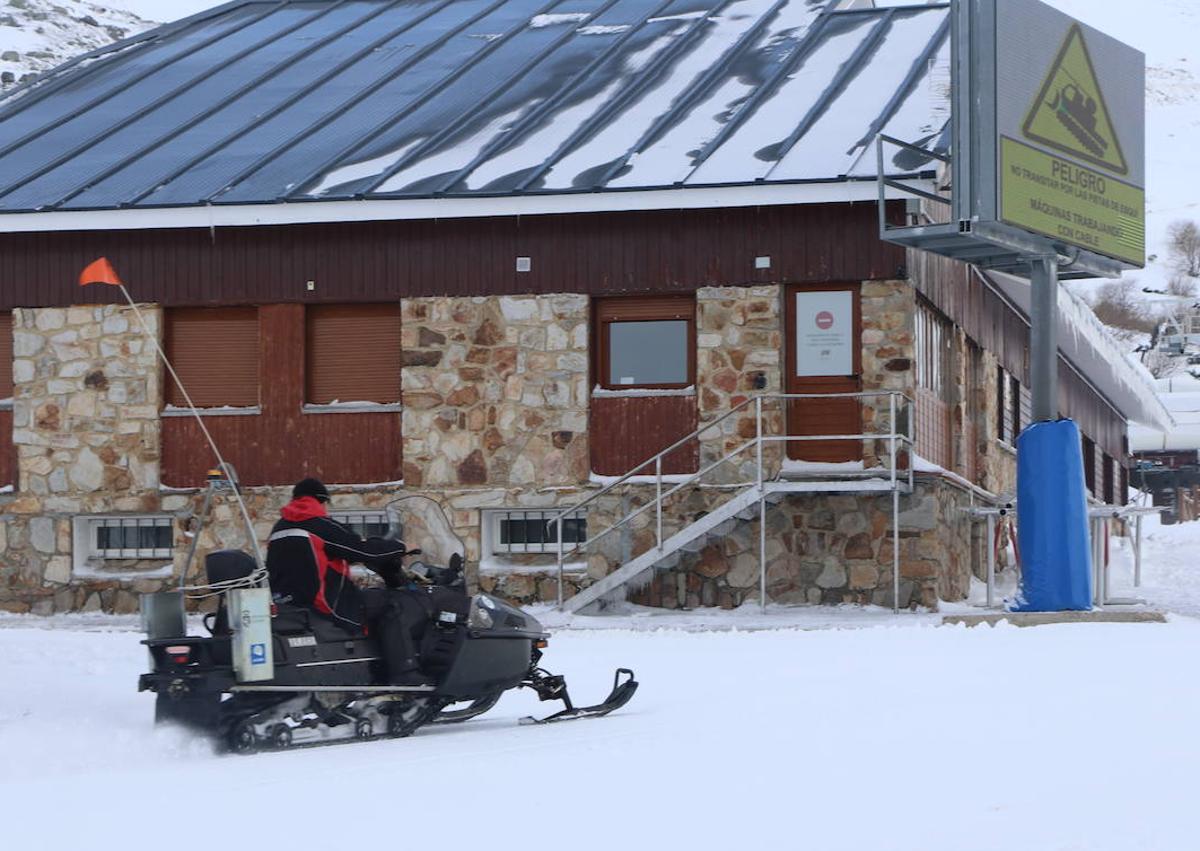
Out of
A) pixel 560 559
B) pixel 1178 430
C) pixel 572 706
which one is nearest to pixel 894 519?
pixel 560 559

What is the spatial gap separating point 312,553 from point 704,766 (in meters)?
3.08

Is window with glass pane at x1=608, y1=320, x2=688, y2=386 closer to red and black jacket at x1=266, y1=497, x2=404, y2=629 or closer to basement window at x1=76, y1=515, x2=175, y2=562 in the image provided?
basement window at x1=76, y1=515, x2=175, y2=562

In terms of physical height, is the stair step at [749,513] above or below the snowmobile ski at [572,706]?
above

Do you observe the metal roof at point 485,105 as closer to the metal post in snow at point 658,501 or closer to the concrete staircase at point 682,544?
the metal post in snow at point 658,501

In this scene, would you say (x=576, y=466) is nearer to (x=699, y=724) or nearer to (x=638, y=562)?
(x=638, y=562)

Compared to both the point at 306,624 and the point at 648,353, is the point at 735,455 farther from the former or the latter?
the point at 306,624

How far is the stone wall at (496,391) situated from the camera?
2297cm

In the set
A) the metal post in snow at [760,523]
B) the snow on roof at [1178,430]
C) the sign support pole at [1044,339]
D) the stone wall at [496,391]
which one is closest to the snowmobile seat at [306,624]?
the metal post in snow at [760,523]

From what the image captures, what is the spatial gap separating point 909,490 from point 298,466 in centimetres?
704

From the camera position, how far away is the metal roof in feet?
75.8

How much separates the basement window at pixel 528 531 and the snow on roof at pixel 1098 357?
7.20m

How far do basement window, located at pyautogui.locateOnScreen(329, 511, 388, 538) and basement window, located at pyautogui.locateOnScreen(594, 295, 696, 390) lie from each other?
2.98 metres

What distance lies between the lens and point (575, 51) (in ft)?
90.4

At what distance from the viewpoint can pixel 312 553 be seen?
38.5 ft
